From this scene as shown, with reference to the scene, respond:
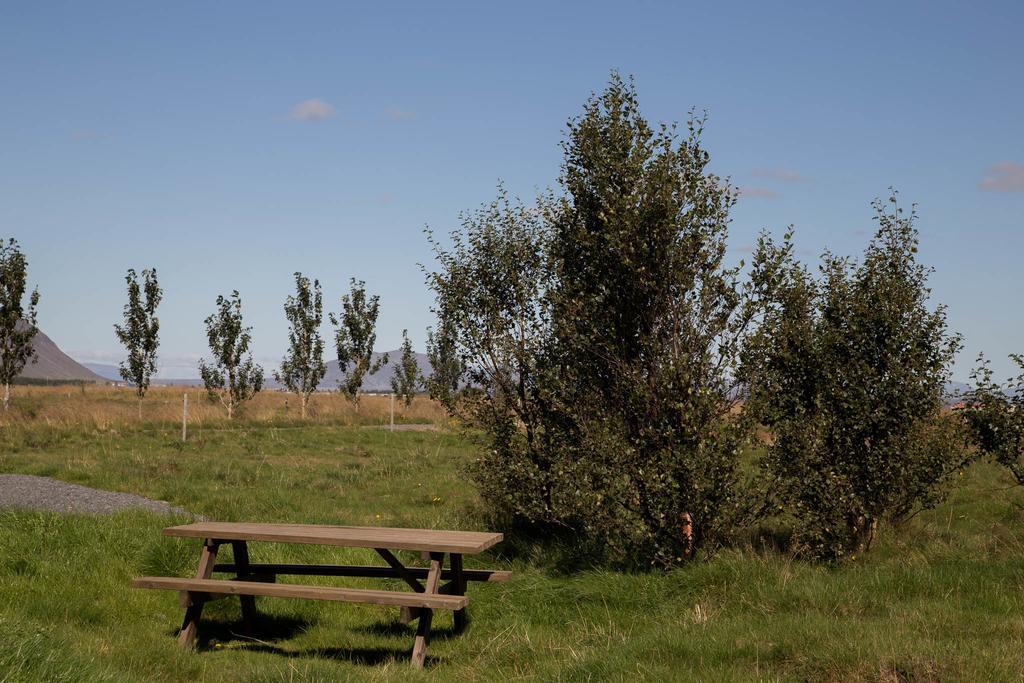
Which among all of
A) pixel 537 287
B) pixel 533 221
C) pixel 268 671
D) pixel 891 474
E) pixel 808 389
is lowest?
pixel 268 671

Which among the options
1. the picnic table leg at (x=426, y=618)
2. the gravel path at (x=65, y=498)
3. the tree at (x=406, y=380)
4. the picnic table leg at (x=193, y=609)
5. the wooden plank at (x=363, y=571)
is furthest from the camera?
the tree at (x=406, y=380)

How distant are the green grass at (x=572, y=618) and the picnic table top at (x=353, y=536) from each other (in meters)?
0.92

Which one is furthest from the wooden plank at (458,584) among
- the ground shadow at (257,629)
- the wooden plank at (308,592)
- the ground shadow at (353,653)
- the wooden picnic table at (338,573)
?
the ground shadow at (257,629)

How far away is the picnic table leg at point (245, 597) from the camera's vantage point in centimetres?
848

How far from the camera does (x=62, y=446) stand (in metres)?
23.7

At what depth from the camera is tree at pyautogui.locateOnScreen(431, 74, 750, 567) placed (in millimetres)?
8961

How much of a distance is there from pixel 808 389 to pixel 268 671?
7381mm

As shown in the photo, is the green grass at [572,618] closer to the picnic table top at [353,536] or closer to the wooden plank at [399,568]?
the wooden plank at [399,568]

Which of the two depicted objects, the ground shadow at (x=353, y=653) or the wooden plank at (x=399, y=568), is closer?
the ground shadow at (x=353, y=653)

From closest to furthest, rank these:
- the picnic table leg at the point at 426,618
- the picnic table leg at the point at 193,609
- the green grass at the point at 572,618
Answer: the green grass at the point at 572,618 → the picnic table leg at the point at 426,618 → the picnic table leg at the point at 193,609

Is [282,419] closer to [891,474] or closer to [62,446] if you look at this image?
[62,446]

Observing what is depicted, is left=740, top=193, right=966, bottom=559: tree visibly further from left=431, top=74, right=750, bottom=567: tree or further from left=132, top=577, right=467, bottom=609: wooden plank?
left=132, top=577, right=467, bottom=609: wooden plank

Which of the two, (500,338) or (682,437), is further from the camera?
(500,338)

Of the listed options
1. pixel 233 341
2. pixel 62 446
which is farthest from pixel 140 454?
pixel 233 341
